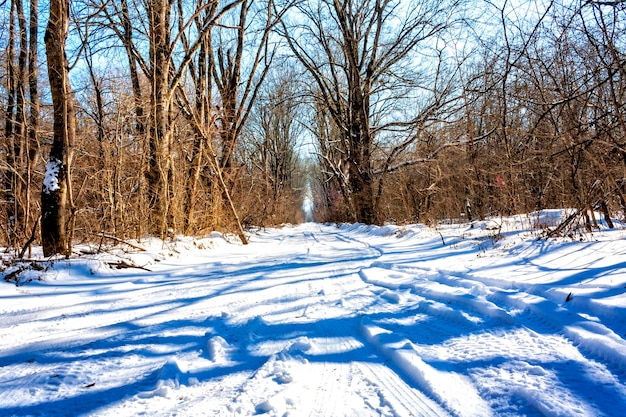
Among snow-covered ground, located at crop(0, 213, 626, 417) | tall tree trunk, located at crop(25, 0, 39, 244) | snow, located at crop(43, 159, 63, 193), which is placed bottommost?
snow-covered ground, located at crop(0, 213, 626, 417)

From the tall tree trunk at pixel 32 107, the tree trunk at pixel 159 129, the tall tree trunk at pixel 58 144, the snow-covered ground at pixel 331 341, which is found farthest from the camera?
the tree trunk at pixel 159 129

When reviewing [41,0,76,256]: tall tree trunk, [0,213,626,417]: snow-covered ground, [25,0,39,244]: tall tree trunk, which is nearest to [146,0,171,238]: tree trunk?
[25,0,39,244]: tall tree trunk

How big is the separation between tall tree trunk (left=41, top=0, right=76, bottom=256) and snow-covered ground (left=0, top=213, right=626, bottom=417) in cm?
87

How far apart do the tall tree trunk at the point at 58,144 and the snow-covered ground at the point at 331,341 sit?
0.87 meters

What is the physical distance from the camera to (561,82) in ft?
15.0

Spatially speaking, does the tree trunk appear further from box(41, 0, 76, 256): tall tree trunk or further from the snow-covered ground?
the snow-covered ground

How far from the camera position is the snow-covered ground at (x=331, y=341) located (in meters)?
1.55

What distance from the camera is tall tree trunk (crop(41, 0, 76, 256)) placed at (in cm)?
473

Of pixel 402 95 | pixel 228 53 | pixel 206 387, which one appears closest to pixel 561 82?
pixel 206 387

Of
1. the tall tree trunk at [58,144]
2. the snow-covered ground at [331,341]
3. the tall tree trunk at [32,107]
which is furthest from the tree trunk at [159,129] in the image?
the snow-covered ground at [331,341]

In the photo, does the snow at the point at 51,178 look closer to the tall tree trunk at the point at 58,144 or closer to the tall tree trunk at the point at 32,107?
the tall tree trunk at the point at 58,144

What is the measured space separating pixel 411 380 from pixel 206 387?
1.02 metres

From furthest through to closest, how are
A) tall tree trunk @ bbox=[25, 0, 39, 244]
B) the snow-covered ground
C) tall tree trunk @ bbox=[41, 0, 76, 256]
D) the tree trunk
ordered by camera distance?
the tree trunk < tall tree trunk @ bbox=[25, 0, 39, 244] < tall tree trunk @ bbox=[41, 0, 76, 256] < the snow-covered ground

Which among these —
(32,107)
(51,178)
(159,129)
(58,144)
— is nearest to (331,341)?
(51,178)
